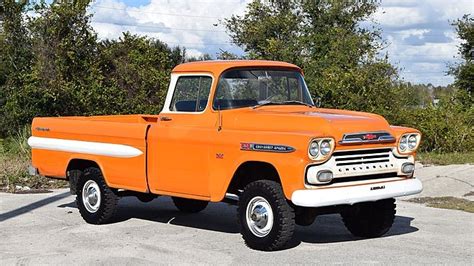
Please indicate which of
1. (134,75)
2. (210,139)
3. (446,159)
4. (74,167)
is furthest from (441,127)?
(210,139)

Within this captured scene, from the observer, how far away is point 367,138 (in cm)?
801

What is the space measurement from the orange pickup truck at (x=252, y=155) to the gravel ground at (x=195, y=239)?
1.03 feet

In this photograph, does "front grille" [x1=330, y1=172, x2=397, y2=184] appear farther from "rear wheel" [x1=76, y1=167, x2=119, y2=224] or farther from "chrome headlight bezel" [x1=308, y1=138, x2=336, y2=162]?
"rear wheel" [x1=76, y1=167, x2=119, y2=224]

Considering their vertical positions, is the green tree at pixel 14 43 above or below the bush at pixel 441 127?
above

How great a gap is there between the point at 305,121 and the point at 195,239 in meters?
2.08

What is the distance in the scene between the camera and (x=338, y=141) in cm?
772

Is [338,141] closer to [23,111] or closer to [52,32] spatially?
[23,111]

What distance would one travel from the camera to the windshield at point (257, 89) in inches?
349

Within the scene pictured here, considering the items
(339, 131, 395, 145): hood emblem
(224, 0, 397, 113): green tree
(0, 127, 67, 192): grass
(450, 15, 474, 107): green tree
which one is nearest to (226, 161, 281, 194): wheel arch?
(339, 131, 395, 145): hood emblem

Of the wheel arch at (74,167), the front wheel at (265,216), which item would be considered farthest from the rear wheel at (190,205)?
the front wheel at (265,216)

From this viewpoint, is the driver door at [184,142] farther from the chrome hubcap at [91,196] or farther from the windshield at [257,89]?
the chrome hubcap at [91,196]

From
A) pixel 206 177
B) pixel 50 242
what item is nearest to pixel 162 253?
pixel 206 177

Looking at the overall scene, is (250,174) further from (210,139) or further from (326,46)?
(326,46)

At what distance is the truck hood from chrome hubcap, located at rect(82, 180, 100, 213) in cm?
242
